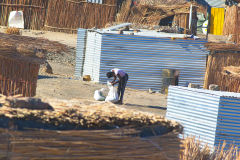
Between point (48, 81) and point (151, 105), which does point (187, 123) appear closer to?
point (151, 105)

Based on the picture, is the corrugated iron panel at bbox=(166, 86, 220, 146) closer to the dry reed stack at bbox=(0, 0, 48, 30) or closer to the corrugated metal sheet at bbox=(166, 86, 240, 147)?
the corrugated metal sheet at bbox=(166, 86, 240, 147)

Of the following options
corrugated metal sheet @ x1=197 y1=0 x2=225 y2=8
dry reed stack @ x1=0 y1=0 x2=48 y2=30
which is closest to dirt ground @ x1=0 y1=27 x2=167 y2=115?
dry reed stack @ x1=0 y1=0 x2=48 y2=30

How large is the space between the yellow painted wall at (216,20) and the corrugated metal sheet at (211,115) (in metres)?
19.6

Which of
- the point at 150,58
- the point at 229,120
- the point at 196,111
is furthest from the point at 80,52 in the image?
the point at 229,120

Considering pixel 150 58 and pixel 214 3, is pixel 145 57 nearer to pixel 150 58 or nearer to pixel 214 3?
pixel 150 58

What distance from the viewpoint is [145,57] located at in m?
18.9

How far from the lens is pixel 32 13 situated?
2767cm

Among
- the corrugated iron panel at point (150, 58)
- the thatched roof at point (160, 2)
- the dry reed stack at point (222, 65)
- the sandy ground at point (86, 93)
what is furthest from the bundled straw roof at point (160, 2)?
the sandy ground at point (86, 93)

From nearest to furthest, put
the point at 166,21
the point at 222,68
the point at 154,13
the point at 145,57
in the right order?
the point at 222,68, the point at 145,57, the point at 154,13, the point at 166,21

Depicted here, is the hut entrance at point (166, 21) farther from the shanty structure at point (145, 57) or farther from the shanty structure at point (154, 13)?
the shanty structure at point (145, 57)

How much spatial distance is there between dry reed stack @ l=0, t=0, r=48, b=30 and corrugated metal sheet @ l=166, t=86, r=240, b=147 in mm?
18163

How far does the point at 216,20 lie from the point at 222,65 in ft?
38.4

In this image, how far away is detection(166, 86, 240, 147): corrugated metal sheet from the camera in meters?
10.2

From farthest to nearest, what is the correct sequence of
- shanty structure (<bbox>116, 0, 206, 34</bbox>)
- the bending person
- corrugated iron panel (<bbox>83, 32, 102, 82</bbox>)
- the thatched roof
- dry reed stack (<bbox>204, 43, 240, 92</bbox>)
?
1. the thatched roof
2. shanty structure (<bbox>116, 0, 206, 34</bbox>)
3. corrugated iron panel (<bbox>83, 32, 102, 82</bbox>)
4. dry reed stack (<bbox>204, 43, 240, 92</bbox>)
5. the bending person
